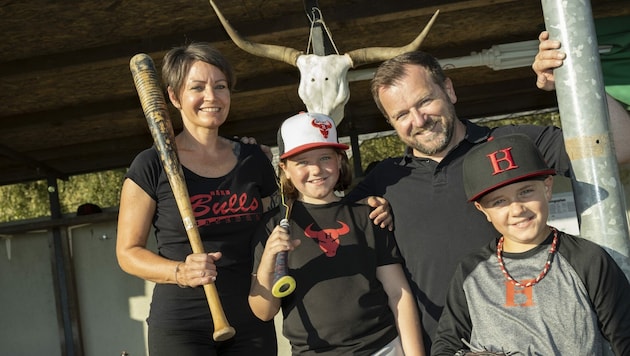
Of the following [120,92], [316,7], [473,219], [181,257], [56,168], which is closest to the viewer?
[473,219]

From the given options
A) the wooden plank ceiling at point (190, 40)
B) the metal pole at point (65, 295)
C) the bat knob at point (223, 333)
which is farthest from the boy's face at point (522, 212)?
the metal pole at point (65, 295)

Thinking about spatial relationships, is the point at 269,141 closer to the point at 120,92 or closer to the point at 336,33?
the point at 120,92

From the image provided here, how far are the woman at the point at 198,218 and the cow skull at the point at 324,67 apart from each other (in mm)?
2299

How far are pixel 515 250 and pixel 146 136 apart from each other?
7.50m

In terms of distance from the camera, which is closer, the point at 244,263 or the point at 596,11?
the point at 244,263

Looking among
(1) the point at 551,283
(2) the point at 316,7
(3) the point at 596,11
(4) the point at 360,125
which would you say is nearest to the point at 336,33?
(2) the point at 316,7

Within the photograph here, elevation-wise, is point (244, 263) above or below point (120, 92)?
below

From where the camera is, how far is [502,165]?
7.92ft

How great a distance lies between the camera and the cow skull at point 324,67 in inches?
218

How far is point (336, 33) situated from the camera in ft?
21.9

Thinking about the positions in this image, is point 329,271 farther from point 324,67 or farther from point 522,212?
A: point 324,67

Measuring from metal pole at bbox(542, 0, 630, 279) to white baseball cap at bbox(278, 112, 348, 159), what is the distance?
1025mm

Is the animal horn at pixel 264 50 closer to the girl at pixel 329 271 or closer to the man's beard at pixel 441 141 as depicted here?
the girl at pixel 329 271

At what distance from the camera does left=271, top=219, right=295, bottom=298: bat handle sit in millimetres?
2543
